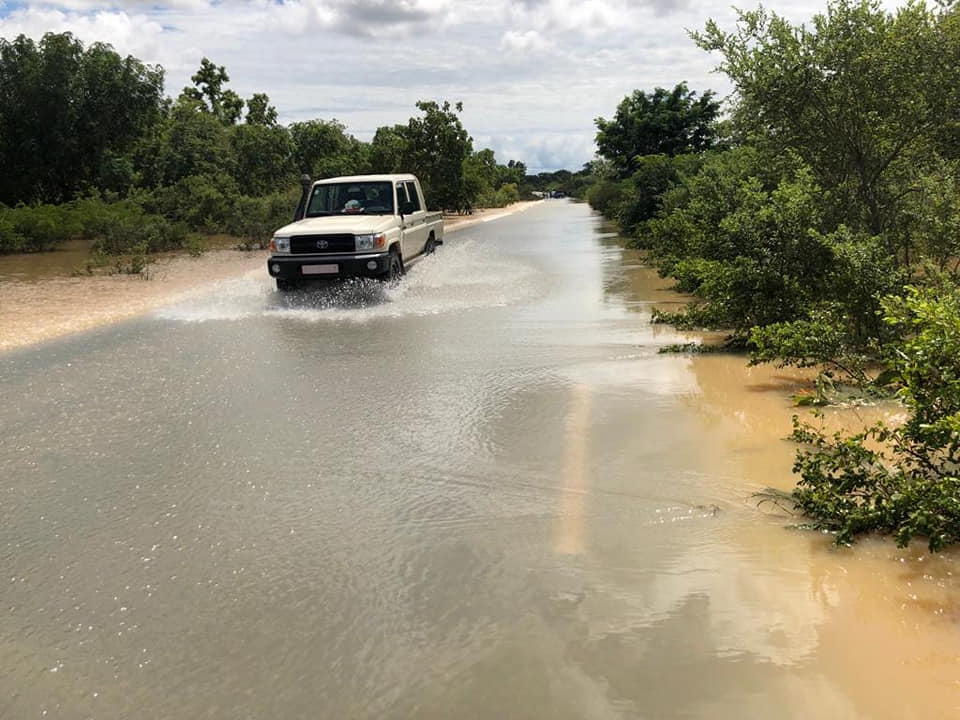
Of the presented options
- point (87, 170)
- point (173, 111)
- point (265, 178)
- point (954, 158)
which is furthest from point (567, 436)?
point (173, 111)

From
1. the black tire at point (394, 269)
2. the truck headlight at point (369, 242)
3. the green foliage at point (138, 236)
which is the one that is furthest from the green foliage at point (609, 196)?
the truck headlight at point (369, 242)

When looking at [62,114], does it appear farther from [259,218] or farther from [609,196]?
[609,196]

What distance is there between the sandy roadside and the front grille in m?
2.76

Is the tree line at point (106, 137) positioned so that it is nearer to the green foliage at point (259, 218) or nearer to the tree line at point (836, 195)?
the green foliage at point (259, 218)

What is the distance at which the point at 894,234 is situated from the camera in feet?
30.5

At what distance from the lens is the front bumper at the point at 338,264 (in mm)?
12055

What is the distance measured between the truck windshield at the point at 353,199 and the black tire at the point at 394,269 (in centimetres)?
106

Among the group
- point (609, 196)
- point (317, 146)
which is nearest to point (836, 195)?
point (609, 196)

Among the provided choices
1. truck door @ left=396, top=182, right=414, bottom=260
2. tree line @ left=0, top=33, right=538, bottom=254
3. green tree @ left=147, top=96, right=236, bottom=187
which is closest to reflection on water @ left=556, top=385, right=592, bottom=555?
truck door @ left=396, top=182, right=414, bottom=260

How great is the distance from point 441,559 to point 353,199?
1081 cm

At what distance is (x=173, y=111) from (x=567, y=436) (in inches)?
1779

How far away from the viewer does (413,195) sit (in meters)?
15.2

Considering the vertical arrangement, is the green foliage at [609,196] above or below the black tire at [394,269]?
above

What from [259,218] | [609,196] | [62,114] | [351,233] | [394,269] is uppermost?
[62,114]
